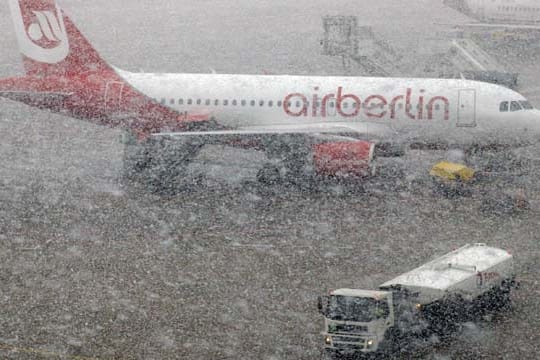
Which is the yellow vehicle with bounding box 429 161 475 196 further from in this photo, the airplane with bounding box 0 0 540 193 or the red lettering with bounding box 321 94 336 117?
the red lettering with bounding box 321 94 336 117

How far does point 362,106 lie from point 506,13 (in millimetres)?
38094

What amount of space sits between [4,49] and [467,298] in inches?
2068

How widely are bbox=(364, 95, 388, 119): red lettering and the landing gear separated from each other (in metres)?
6.46

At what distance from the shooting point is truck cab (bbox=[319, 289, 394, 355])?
19.2m

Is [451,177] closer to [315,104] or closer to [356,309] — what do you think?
[315,104]

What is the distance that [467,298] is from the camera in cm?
2106

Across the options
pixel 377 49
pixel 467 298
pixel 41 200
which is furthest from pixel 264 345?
pixel 377 49

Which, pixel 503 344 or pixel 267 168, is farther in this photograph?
pixel 267 168

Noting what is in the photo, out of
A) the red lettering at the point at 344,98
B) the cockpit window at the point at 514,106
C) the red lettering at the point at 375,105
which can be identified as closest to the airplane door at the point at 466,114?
the cockpit window at the point at 514,106

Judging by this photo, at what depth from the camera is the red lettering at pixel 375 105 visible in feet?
109

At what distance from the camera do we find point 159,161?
114 feet

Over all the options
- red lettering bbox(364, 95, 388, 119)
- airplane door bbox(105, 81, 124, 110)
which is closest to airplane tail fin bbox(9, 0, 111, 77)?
airplane door bbox(105, 81, 124, 110)

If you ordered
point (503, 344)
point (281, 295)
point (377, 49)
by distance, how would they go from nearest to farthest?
point (503, 344), point (281, 295), point (377, 49)

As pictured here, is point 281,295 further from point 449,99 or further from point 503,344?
point 449,99
